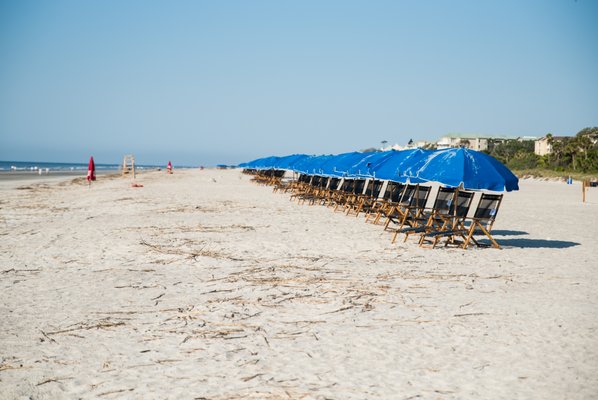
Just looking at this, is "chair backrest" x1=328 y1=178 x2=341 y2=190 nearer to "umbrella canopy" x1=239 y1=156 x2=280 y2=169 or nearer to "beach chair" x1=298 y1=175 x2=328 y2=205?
"beach chair" x1=298 y1=175 x2=328 y2=205

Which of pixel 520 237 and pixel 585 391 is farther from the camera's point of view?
pixel 520 237

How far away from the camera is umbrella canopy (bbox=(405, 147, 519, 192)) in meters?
8.70

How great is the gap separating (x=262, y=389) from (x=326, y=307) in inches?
77.6

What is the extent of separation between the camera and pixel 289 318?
507 cm

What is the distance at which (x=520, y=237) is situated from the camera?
11141mm

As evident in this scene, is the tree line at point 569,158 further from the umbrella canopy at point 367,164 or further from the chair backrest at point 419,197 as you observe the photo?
the chair backrest at point 419,197

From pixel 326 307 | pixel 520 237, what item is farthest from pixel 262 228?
pixel 326 307

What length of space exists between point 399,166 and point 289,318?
6967 millimetres

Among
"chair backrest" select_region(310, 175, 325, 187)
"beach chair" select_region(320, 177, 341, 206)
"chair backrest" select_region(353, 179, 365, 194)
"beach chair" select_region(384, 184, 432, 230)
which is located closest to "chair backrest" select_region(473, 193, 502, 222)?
"beach chair" select_region(384, 184, 432, 230)

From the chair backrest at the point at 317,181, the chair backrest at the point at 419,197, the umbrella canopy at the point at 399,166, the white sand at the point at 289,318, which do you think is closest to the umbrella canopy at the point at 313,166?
the chair backrest at the point at 317,181

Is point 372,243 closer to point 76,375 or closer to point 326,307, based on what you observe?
point 326,307

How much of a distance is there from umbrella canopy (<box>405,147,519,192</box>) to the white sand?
3.67 ft

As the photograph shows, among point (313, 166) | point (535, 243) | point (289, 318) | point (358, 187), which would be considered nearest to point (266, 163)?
point (313, 166)

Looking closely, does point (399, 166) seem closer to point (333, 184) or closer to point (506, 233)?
point (506, 233)
